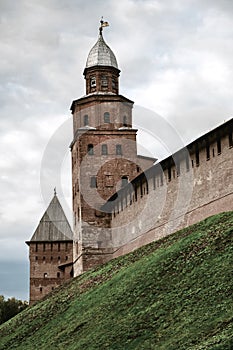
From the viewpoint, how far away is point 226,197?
86.0 ft

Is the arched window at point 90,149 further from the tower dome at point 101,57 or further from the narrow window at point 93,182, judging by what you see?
the tower dome at point 101,57

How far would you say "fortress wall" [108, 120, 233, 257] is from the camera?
2669 cm

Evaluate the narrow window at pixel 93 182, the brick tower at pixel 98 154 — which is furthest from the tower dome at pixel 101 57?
the narrow window at pixel 93 182

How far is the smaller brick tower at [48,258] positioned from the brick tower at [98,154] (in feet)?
33.8

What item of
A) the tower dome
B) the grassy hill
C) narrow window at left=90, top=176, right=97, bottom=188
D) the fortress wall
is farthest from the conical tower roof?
the grassy hill

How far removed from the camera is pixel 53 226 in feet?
184

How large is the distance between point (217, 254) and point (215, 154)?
8.32 meters

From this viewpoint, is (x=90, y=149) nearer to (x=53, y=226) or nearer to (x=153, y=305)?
(x=53, y=226)

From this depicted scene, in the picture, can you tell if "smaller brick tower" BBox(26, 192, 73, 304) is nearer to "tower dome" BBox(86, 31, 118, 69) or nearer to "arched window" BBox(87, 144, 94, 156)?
"arched window" BBox(87, 144, 94, 156)

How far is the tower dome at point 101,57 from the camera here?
1708 inches

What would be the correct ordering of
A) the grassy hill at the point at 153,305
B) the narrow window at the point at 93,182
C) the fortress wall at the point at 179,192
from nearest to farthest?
the grassy hill at the point at 153,305
the fortress wall at the point at 179,192
the narrow window at the point at 93,182

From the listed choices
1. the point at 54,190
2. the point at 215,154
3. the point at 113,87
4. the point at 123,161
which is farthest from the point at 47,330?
the point at 54,190

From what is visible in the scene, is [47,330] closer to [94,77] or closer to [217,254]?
[217,254]

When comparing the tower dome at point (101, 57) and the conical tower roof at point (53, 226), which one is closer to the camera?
the tower dome at point (101, 57)
